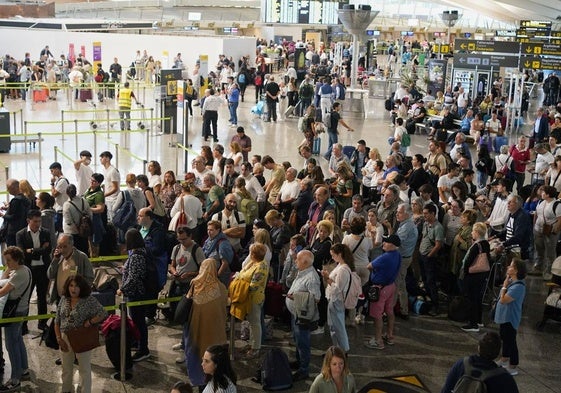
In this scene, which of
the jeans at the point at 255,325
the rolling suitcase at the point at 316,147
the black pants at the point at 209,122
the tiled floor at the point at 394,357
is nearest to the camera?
the tiled floor at the point at 394,357

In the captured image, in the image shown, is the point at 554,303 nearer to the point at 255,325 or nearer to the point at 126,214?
the point at 255,325

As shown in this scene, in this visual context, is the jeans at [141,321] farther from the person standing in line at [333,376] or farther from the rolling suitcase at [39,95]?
the rolling suitcase at [39,95]

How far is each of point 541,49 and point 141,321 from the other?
2245cm

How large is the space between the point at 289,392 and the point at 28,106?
2362 cm

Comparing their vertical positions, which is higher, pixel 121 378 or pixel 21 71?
pixel 21 71

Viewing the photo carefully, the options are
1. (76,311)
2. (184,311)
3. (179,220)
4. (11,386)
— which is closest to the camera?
(76,311)

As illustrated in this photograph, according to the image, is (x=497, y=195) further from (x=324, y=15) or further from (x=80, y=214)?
(x=324, y=15)

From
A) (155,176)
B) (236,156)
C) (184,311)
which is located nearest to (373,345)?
(184,311)

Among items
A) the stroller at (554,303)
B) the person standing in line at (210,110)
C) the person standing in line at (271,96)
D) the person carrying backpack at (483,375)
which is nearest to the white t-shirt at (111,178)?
the stroller at (554,303)

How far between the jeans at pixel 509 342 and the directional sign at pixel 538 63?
20.3 metres

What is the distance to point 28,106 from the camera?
94.7 feet

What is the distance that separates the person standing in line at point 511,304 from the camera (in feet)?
26.7

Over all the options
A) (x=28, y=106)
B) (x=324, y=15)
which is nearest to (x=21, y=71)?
(x=28, y=106)

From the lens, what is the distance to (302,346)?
7973mm
